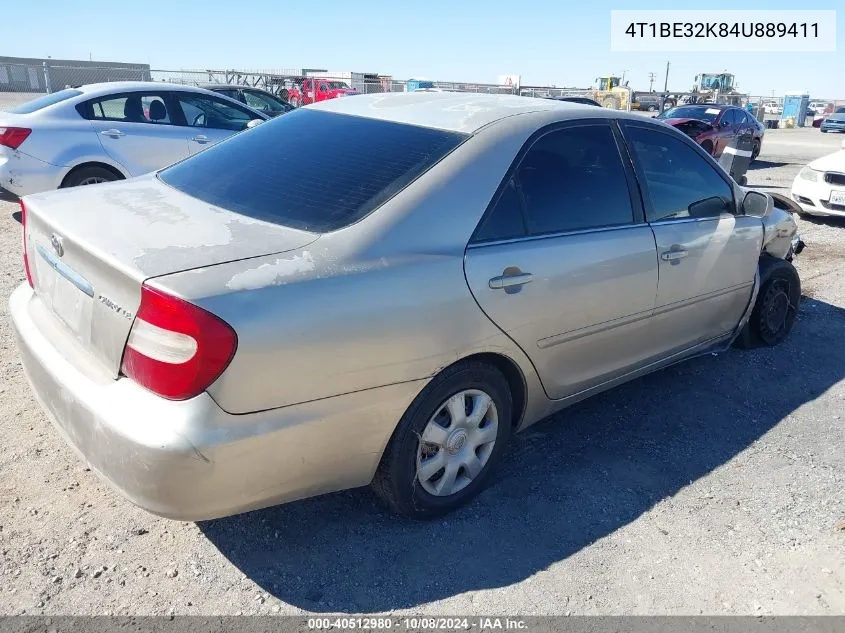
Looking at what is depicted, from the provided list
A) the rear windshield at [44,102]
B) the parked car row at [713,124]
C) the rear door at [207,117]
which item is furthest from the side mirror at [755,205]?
the parked car row at [713,124]

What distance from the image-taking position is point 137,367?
2188mm

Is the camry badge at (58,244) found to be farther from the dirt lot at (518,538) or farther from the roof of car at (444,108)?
the roof of car at (444,108)

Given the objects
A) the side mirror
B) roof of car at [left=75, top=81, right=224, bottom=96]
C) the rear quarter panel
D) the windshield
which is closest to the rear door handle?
the rear quarter panel

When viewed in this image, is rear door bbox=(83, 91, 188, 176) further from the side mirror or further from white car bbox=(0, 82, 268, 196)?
the side mirror

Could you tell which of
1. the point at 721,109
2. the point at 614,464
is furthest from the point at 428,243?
the point at 721,109

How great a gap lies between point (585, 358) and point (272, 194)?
5.31 ft

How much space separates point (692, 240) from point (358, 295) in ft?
7.24

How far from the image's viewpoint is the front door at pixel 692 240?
3604 mm

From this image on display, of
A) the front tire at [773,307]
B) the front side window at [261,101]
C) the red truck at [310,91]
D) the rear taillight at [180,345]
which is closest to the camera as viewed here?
the rear taillight at [180,345]

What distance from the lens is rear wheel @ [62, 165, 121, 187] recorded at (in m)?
7.25

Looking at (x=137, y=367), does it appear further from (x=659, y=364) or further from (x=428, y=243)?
(x=659, y=364)

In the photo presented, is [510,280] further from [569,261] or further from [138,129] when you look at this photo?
[138,129]

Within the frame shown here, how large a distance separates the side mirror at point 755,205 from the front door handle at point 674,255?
2.85 ft

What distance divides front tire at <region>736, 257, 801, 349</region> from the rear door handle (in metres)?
2.59
